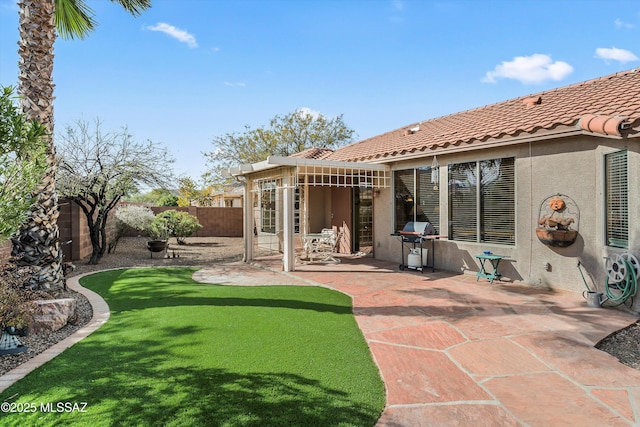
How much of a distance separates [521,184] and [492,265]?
2.11 meters

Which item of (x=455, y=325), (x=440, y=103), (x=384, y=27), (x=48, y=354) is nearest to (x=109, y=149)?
(x=48, y=354)

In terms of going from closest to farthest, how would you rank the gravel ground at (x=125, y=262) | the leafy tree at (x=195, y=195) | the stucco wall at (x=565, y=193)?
1. the gravel ground at (x=125, y=262)
2. the stucco wall at (x=565, y=193)
3. the leafy tree at (x=195, y=195)

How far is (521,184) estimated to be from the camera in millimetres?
8734

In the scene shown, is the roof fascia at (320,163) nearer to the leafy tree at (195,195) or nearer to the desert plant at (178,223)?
the desert plant at (178,223)

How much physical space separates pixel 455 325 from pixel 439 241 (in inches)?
201

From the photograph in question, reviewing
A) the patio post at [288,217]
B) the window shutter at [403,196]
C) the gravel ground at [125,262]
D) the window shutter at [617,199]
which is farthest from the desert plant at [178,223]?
the window shutter at [617,199]

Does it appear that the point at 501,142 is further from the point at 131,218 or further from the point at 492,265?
the point at 131,218

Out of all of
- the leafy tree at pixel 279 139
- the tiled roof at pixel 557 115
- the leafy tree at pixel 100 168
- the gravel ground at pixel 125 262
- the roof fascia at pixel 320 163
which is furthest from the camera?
the leafy tree at pixel 279 139

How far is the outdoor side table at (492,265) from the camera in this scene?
8781mm

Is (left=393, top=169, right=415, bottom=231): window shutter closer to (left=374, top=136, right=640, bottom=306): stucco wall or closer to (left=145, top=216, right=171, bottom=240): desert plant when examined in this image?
(left=374, top=136, right=640, bottom=306): stucco wall

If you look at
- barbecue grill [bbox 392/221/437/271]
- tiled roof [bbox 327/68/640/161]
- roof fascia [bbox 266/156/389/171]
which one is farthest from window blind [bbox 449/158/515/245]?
roof fascia [bbox 266/156/389/171]

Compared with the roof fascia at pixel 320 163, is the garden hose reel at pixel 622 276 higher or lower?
lower

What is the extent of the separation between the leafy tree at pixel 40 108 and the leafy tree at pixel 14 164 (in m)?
3.59

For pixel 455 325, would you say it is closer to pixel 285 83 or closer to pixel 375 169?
pixel 375 169
